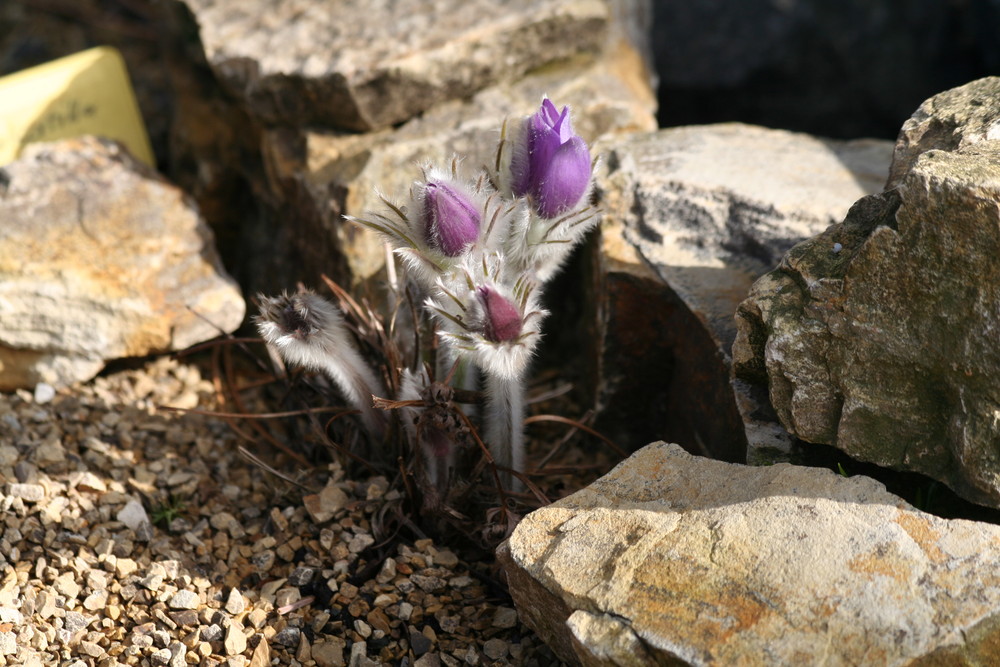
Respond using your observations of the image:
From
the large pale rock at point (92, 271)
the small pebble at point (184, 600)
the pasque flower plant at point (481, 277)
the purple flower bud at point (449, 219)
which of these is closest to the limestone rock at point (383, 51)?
the large pale rock at point (92, 271)

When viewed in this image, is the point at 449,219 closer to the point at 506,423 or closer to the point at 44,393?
the point at 506,423

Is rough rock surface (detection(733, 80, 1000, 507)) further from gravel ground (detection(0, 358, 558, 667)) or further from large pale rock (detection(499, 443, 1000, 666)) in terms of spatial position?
gravel ground (detection(0, 358, 558, 667))

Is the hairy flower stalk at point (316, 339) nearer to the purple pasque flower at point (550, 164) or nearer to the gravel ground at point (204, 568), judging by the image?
the gravel ground at point (204, 568)

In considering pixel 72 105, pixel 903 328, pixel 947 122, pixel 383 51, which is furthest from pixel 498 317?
pixel 72 105

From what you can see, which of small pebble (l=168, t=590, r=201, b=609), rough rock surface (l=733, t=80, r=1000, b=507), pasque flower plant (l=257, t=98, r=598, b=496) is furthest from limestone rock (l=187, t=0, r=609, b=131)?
small pebble (l=168, t=590, r=201, b=609)

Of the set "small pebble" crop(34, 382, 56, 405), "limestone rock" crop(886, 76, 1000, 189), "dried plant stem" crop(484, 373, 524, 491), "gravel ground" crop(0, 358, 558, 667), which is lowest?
"gravel ground" crop(0, 358, 558, 667)

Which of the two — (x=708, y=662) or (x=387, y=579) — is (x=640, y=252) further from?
(x=708, y=662)
